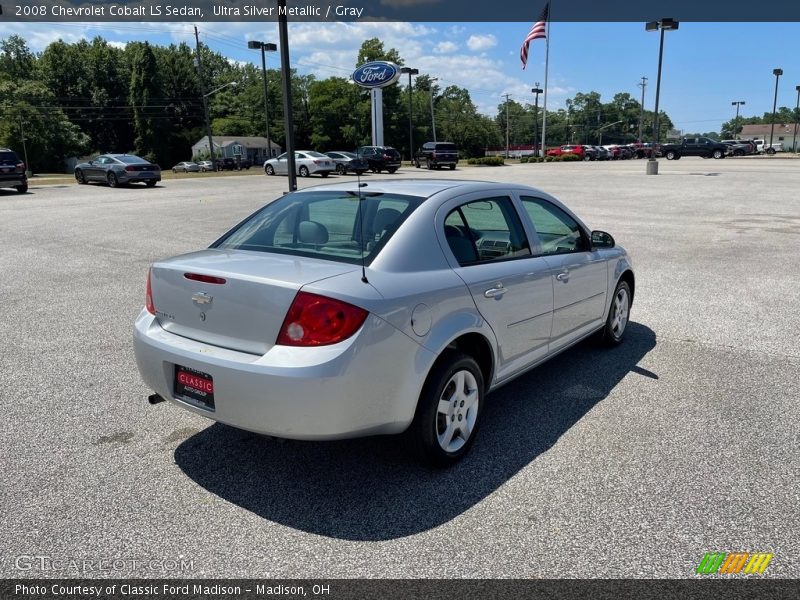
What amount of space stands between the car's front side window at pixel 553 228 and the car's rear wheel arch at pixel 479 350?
1.04m

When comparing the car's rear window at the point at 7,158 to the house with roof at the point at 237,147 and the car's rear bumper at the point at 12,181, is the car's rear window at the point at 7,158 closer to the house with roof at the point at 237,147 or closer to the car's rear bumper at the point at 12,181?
the car's rear bumper at the point at 12,181

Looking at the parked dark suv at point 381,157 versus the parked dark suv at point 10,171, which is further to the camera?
the parked dark suv at point 381,157

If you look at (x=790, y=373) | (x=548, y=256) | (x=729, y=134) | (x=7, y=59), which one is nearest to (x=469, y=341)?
(x=548, y=256)

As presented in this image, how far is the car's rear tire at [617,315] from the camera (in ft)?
18.3

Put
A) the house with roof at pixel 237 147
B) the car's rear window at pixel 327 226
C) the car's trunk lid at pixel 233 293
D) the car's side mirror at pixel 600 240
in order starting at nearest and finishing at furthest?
the car's trunk lid at pixel 233 293 < the car's rear window at pixel 327 226 < the car's side mirror at pixel 600 240 < the house with roof at pixel 237 147

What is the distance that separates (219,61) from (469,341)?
13105 centimetres

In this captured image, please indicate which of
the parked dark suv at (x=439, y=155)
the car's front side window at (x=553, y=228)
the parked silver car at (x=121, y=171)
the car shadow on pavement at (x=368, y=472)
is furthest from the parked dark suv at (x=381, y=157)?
the car shadow on pavement at (x=368, y=472)

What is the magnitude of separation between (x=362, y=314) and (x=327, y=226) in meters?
1.12

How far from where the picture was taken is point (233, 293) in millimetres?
3189

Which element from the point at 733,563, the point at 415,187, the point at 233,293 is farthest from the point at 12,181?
the point at 733,563

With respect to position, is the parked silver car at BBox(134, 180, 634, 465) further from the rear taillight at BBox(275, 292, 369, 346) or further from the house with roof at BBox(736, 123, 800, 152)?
the house with roof at BBox(736, 123, 800, 152)

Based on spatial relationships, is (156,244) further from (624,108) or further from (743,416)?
(624,108)

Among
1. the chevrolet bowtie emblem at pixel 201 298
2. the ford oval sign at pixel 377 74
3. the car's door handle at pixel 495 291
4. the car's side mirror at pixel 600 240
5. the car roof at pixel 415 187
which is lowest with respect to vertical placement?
the car's door handle at pixel 495 291

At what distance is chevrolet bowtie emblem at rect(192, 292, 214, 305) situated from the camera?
3273 millimetres
